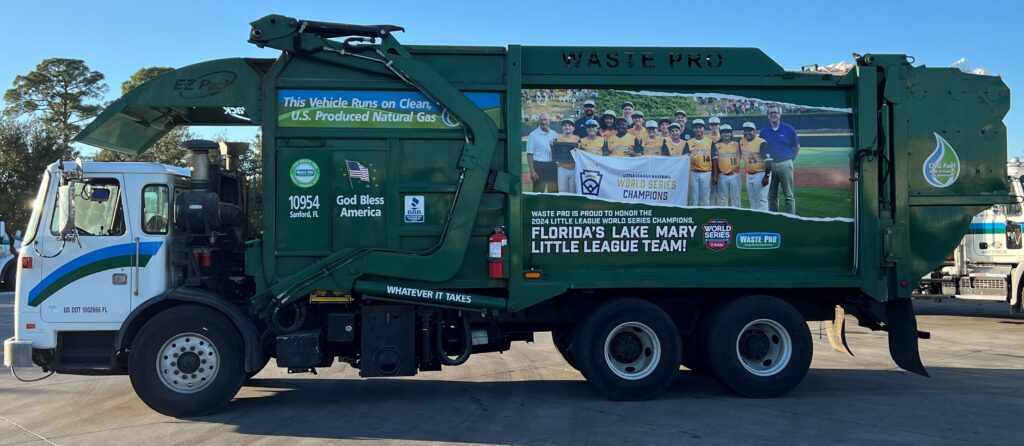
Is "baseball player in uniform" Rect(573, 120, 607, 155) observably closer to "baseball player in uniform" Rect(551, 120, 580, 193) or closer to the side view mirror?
"baseball player in uniform" Rect(551, 120, 580, 193)

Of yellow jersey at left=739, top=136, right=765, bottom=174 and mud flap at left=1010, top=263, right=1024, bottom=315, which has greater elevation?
yellow jersey at left=739, top=136, right=765, bottom=174

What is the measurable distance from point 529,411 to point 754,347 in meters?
2.49

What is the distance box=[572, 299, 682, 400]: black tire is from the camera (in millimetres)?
7711

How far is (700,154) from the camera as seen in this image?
788cm

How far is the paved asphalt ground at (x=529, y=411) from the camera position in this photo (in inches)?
253

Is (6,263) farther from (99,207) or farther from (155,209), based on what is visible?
(155,209)

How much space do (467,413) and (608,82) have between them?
360cm

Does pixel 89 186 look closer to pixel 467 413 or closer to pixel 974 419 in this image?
pixel 467 413

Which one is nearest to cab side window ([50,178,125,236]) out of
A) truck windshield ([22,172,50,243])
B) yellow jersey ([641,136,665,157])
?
truck windshield ([22,172,50,243])

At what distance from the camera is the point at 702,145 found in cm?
789

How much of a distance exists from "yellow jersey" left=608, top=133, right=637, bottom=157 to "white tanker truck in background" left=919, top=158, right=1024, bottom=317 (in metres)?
10.5

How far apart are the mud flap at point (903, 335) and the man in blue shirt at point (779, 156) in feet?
5.25

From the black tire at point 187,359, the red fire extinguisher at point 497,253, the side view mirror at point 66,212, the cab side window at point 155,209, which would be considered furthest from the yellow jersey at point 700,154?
the side view mirror at point 66,212

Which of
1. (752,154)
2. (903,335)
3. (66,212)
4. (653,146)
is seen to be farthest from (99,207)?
(903,335)
